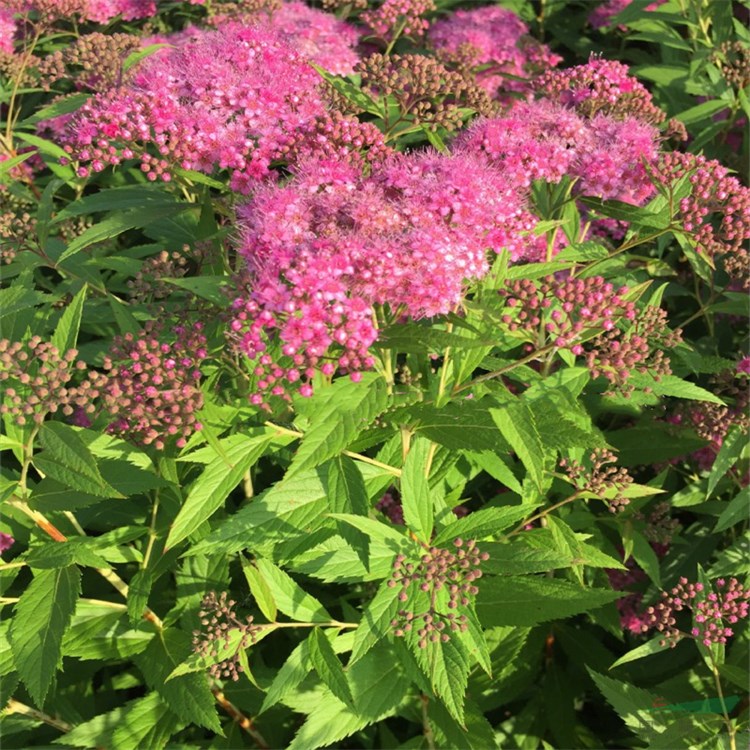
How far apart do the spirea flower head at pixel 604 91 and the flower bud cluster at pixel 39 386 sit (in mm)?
2317

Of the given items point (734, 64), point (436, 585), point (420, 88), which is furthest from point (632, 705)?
point (734, 64)

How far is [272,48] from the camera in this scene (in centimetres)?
292

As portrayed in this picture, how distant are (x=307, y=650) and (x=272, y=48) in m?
2.23

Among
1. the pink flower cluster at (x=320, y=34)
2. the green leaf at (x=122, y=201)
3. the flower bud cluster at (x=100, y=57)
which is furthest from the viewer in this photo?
the pink flower cluster at (x=320, y=34)

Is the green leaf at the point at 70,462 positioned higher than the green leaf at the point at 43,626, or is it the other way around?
the green leaf at the point at 70,462

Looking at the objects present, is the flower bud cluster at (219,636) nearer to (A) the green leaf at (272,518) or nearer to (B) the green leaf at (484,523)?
(A) the green leaf at (272,518)

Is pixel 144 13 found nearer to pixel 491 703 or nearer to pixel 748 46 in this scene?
pixel 748 46

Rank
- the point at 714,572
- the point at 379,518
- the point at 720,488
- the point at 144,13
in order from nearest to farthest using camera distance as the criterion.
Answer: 1. the point at 379,518
2. the point at 714,572
3. the point at 720,488
4. the point at 144,13

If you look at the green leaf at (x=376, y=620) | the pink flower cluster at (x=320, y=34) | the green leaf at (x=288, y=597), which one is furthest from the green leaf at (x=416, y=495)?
the pink flower cluster at (x=320, y=34)

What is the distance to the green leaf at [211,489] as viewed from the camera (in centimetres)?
205

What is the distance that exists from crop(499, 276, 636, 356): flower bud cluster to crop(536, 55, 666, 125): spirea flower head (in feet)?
4.11

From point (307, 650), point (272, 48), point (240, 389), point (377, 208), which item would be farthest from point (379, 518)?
point (272, 48)

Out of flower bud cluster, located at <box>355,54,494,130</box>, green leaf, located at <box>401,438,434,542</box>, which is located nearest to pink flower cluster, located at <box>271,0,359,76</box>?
flower bud cluster, located at <box>355,54,494,130</box>

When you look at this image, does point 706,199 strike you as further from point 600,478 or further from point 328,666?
point 328,666
